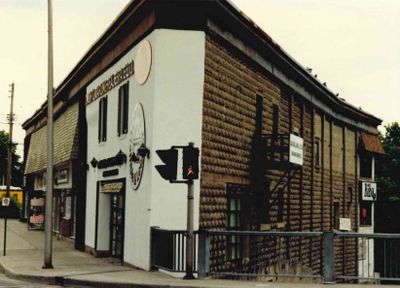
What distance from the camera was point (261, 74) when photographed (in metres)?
21.3

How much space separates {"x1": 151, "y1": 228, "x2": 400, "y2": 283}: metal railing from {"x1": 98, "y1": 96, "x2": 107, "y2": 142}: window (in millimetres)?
6426

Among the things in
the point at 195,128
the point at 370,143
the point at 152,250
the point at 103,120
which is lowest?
the point at 152,250

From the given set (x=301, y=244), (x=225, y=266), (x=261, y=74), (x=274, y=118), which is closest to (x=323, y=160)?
(x=301, y=244)

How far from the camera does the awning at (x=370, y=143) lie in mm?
37250

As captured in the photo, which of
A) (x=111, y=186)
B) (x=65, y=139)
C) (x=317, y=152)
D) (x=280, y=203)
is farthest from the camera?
(x=317, y=152)

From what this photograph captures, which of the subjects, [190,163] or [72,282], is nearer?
[190,163]

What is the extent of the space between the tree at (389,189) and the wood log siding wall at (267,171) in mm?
19777

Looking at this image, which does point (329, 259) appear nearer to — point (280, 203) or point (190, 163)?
point (190, 163)

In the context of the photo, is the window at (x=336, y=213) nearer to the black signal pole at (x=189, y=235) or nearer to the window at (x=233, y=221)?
the window at (x=233, y=221)

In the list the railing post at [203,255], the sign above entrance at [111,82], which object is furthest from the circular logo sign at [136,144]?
the railing post at [203,255]

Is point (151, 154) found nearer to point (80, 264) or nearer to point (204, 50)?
point (204, 50)

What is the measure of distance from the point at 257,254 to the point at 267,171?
294 cm

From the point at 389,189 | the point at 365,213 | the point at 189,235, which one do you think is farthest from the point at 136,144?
the point at 389,189

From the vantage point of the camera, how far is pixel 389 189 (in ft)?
179
